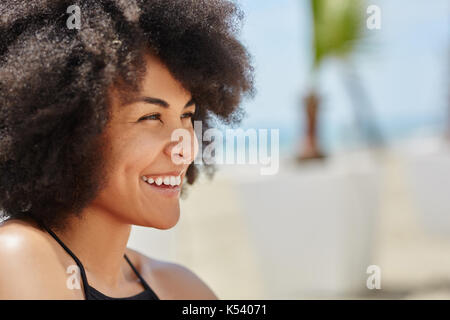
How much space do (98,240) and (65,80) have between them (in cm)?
44

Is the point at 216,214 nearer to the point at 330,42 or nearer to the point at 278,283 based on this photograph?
the point at 278,283

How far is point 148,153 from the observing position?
1.65 metres

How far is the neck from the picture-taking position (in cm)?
172

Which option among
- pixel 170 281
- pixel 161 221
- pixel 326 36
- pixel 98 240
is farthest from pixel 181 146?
pixel 326 36

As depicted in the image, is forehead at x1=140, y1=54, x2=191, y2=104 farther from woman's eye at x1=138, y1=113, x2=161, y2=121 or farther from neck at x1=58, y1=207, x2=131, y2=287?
neck at x1=58, y1=207, x2=131, y2=287

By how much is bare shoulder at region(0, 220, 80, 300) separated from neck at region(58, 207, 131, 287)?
0.11m

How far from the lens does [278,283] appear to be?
5617 mm

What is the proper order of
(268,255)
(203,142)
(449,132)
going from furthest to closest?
(449,132), (268,255), (203,142)

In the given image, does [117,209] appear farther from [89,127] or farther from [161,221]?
[89,127]

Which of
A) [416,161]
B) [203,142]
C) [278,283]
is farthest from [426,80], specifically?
[203,142]

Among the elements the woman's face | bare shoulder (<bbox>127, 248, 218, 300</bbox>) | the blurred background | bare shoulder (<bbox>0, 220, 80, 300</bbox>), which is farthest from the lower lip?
the blurred background

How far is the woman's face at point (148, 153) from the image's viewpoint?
1.63 meters

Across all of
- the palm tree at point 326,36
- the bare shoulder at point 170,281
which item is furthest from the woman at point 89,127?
the palm tree at point 326,36

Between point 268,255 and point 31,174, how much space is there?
407cm
